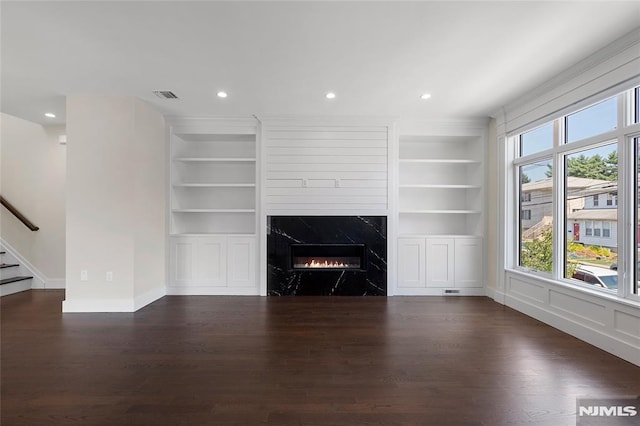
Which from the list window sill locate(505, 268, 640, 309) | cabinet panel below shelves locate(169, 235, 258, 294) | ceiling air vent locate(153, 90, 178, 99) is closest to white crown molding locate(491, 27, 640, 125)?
window sill locate(505, 268, 640, 309)

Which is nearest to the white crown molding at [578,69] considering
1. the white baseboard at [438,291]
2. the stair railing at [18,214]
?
the white baseboard at [438,291]

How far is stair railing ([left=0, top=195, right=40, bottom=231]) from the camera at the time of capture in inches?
181

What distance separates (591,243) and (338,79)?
300cm

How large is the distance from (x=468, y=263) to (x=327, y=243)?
7.04 feet

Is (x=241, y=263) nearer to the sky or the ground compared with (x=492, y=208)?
nearer to the ground

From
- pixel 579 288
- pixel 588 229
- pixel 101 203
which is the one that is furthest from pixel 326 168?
pixel 579 288

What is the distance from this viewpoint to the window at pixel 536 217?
3375 millimetres

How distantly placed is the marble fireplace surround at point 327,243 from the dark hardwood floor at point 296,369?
779 mm

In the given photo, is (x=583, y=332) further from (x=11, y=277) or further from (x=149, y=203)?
(x=11, y=277)

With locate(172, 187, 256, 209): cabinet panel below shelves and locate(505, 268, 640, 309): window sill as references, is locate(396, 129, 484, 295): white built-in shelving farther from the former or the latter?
locate(172, 187, 256, 209): cabinet panel below shelves

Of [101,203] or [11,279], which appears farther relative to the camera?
[11,279]

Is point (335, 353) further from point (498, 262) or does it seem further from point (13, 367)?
point (498, 262)

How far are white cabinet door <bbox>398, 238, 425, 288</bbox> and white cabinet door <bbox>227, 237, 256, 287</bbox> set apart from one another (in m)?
2.21

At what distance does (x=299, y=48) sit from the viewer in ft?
8.06
